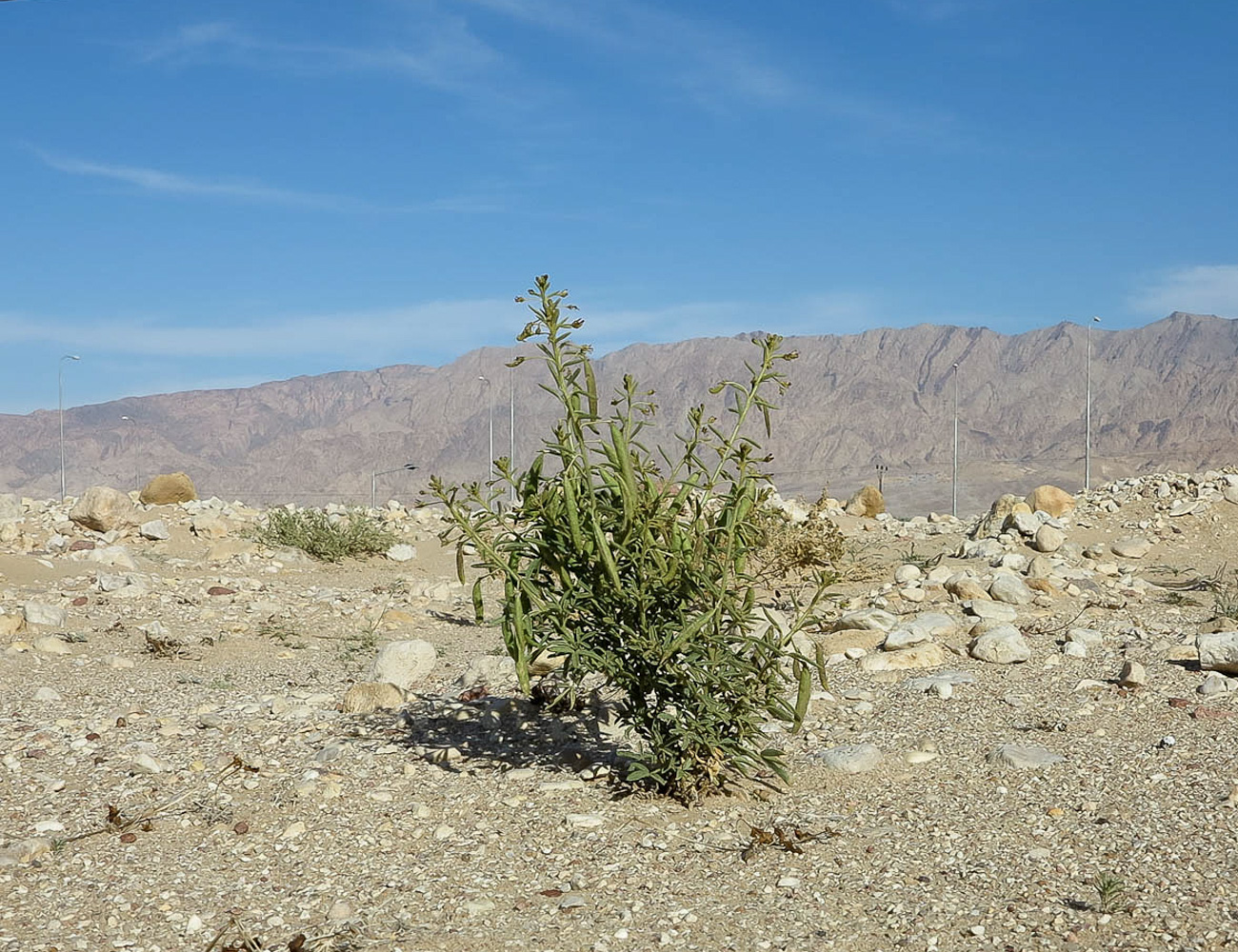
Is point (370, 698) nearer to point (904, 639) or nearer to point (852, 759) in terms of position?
point (852, 759)

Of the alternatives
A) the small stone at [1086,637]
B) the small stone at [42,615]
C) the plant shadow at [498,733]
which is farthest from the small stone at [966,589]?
the small stone at [42,615]

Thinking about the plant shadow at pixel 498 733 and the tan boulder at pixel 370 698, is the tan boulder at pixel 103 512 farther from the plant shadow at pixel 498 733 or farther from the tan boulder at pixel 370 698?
the plant shadow at pixel 498 733

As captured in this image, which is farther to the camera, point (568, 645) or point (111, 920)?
point (568, 645)

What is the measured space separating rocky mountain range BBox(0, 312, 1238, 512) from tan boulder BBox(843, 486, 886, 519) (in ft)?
162

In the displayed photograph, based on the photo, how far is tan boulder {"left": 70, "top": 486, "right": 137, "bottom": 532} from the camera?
15164 mm

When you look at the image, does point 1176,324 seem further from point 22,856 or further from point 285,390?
point 22,856

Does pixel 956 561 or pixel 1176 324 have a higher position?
pixel 1176 324

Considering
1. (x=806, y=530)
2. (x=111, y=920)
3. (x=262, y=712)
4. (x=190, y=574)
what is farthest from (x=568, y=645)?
(x=190, y=574)

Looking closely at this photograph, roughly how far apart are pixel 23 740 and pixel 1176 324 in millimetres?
135277

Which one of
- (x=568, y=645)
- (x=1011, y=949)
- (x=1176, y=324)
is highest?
(x=1176, y=324)

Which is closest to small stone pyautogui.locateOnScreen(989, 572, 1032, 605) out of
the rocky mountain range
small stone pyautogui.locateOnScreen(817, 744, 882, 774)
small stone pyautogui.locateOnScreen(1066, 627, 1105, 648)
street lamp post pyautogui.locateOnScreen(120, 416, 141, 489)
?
small stone pyautogui.locateOnScreen(1066, 627, 1105, 648)

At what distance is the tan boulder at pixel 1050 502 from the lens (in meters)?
15.7

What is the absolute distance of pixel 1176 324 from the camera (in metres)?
125

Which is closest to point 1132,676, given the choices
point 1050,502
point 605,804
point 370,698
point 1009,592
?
point 1009,592
